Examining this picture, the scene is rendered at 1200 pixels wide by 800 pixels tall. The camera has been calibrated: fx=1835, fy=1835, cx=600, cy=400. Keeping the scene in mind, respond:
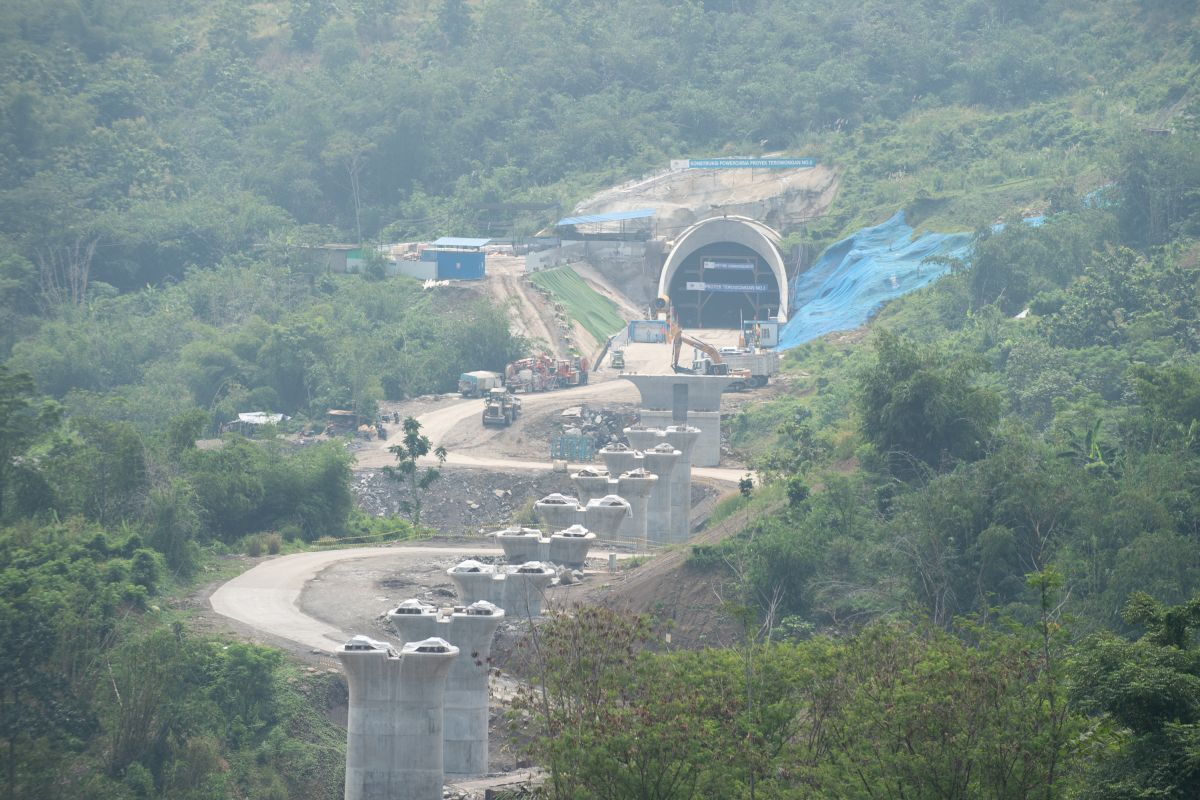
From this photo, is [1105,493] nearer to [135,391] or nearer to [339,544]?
[339,544]

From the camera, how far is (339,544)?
220 feet

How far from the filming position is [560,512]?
214 feet

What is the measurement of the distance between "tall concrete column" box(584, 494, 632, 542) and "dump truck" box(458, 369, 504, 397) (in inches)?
979

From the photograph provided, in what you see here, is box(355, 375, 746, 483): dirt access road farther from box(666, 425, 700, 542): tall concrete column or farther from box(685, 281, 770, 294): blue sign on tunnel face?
box(685, 281, 770, 294): blue sign on tunnel face

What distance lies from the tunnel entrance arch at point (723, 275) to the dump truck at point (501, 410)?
2239 centimetres

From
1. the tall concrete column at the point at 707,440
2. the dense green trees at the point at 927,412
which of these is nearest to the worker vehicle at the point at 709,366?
the tall concrete column at the point at 707,440

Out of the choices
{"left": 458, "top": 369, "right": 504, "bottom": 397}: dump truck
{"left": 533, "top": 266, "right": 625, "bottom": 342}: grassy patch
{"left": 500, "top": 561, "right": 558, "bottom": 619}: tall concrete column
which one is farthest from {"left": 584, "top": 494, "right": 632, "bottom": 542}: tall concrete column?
{"left": 533, "top": 266, "right": 625, "bottom": 342}: grassy patch

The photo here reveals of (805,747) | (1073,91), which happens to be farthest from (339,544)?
(1073,91)

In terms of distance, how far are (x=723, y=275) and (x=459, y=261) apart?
16.8m

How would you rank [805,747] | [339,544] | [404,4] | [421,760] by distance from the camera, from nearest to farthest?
[805,747], [421,760], [339,544], [404,4]

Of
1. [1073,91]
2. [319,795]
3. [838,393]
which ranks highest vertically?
[1073,91]

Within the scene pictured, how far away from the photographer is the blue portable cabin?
102m

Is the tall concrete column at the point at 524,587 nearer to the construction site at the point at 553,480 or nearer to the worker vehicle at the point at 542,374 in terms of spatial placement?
the construction site at the point at 553,480

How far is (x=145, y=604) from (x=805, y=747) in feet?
94.7
